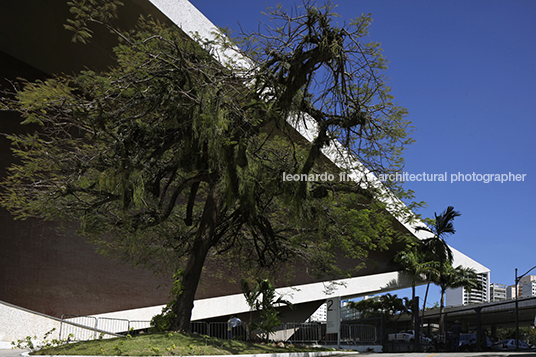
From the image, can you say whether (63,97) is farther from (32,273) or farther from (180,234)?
(32,273)

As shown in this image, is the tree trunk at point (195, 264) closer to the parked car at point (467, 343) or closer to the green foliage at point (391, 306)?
the parked car at point (467, 343)

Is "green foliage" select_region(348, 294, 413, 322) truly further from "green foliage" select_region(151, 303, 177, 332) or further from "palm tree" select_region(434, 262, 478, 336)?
"green foliage" select_region(151, 303, 177, 332)

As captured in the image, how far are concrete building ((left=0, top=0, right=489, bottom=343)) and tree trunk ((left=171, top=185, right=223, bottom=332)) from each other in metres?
4.50

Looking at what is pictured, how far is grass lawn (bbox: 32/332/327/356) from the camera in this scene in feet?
29.1

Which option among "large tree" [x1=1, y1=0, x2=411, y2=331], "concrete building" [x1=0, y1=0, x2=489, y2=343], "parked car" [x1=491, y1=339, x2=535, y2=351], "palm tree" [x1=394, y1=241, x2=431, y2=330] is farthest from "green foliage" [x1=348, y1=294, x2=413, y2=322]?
"large tree" [x1=1, y1=0, x2=411, y2=331]

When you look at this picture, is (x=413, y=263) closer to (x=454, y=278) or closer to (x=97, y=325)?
(x=454, y=278)

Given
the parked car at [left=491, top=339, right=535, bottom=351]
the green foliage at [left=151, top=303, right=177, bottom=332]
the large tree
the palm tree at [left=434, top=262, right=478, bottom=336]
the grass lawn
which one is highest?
the large tree

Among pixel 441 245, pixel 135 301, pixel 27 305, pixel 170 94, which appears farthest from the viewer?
pixel 441 245

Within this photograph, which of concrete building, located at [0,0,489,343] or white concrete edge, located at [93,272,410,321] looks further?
white concrete edge, located at [93,272,410,321]

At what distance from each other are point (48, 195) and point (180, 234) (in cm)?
443

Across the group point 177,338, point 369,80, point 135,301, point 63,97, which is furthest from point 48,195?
point 135,301

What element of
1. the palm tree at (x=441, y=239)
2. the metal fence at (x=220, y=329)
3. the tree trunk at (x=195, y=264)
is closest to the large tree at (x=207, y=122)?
the tree trunk at (x=195, y=264)

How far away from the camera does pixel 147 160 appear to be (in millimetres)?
10266

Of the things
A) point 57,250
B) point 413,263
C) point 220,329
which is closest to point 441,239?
point 413,263
